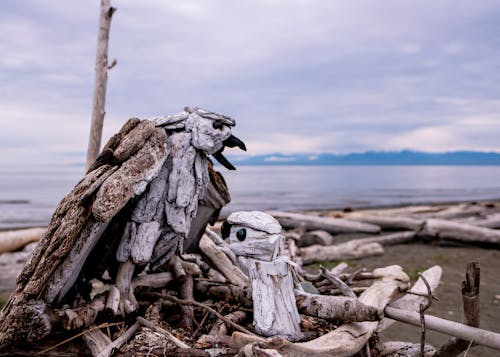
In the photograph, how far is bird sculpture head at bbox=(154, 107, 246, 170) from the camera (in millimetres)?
3277

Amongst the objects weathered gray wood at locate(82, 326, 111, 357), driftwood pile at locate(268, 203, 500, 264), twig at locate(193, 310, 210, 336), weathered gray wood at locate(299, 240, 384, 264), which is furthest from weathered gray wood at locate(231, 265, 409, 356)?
driftwood pile at locate(268, 203, 500, 264)

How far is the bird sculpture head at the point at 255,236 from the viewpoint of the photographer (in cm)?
292

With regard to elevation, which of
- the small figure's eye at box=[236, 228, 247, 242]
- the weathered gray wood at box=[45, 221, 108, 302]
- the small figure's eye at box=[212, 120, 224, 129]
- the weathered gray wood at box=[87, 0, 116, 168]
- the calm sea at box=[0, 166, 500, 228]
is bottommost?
the calm sea at box=[0, 166, 500, 228]

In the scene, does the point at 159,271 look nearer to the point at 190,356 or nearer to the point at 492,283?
the point at 190,356

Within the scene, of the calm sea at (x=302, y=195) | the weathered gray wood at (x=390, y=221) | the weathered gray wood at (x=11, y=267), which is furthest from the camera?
the calm sea at (x=302, y=195)

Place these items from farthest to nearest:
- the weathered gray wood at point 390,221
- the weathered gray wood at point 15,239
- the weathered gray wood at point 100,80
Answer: the weathered gray wood at point 390,221
the weathered gray wood at point 15,239
the weathered gray wood at point 100,80

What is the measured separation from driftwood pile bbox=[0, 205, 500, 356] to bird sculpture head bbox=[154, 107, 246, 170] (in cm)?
83

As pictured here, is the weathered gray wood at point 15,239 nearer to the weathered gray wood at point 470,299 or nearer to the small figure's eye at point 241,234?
the small figure's eye at point 241,234

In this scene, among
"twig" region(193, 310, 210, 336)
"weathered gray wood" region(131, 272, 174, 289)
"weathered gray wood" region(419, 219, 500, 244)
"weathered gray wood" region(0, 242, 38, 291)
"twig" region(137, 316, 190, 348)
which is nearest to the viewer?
"twig" region(137, 316, 190, 348)

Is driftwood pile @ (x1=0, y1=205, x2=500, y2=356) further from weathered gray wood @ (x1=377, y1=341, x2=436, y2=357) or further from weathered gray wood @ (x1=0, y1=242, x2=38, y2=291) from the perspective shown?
weathered gray wood @ (x1=0, y1=242, x2=38, y2=291)

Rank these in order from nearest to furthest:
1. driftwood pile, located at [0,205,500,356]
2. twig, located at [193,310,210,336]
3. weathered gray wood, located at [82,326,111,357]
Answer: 1. driftwood pile, located at [0,205,500,356]
2. weathered gray wood, located at [82,326,111,357]
3. twig, located at [193,310,210,336]

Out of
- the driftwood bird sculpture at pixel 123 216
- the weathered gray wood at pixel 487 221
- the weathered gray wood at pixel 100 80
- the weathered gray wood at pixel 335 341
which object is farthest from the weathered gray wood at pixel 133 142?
the weathered gray wood at pixel 487 221

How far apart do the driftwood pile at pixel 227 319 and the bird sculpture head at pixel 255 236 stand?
0.88 ft

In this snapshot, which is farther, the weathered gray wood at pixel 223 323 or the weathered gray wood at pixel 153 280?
the weathered gray wood at pixel 153 280
